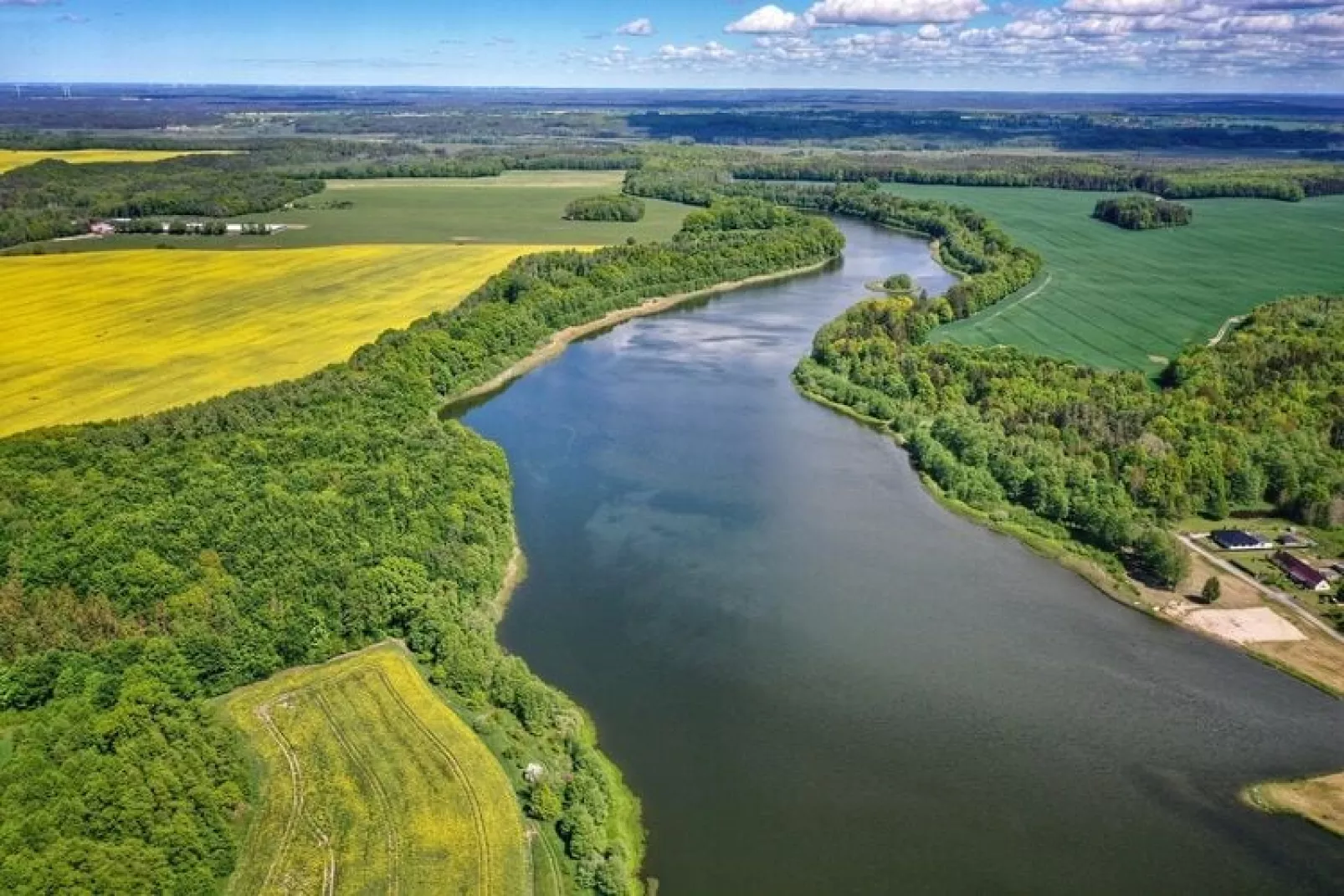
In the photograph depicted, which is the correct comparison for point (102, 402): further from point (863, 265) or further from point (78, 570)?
point (863, 265)

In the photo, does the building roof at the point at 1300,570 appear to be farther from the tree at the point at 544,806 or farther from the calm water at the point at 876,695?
the tree at the point at 544,806

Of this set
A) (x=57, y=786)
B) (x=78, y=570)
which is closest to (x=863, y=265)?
(x=78, y=570)

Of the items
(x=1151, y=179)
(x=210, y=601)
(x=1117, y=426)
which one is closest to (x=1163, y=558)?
(x=1117, y=426)

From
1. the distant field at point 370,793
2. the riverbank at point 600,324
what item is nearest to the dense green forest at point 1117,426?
the riverbank at point 600,324

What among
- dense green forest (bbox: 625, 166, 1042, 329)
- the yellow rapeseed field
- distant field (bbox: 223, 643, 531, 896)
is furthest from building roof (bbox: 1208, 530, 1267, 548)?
the yellow rapeseed field

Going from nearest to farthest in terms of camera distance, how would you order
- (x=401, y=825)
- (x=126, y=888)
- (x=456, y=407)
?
(x=126, y=888), (x=401, y=825), (x=456, y=407)

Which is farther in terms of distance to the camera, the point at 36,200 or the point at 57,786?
the point at 36,200

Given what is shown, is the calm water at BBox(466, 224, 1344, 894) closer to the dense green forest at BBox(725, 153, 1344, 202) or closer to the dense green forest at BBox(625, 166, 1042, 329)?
the dense green forest at BBox(625, 166, 1042, 329)

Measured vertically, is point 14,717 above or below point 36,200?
below
